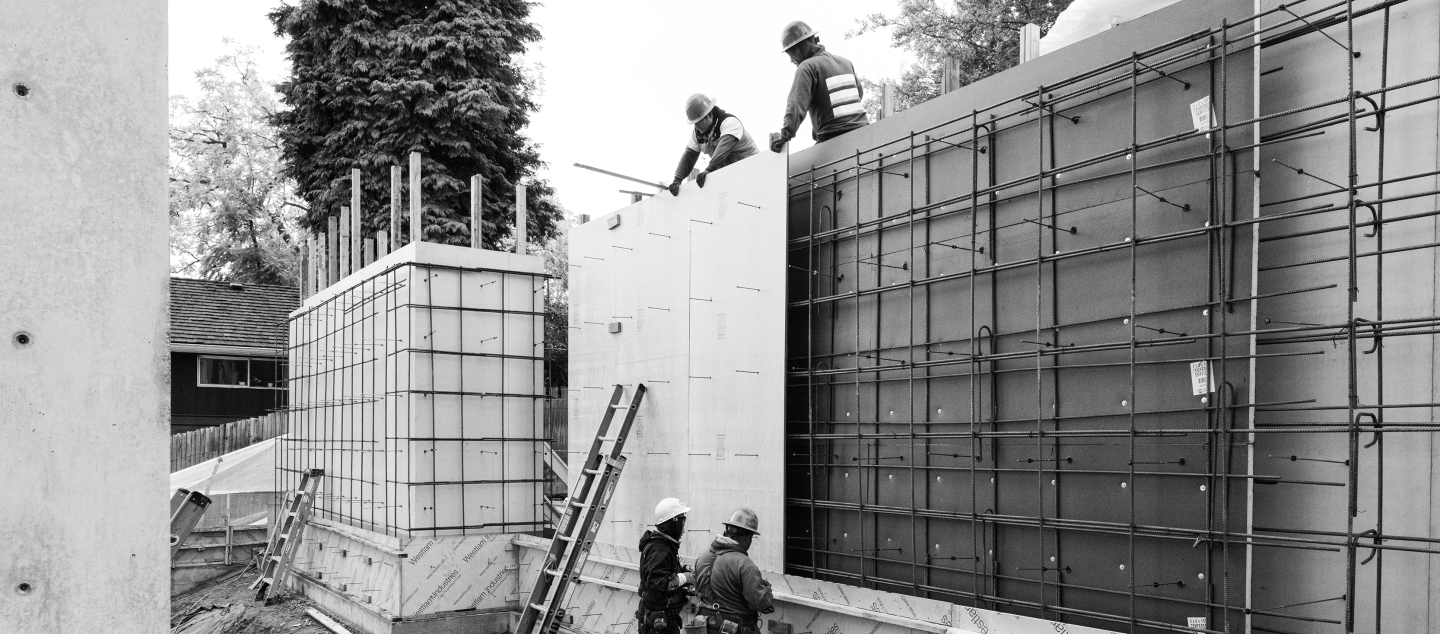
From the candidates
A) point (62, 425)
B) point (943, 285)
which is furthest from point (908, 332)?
point (62, 425)

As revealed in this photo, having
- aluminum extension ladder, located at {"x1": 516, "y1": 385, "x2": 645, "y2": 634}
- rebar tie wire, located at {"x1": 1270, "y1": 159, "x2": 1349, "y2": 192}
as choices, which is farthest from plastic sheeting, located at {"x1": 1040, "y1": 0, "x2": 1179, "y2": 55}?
aluminum extension ladder, located at {"x1": 516, "y1": 385, "x2": 645, "y2": 634}

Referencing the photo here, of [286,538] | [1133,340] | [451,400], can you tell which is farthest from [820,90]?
[286,538]

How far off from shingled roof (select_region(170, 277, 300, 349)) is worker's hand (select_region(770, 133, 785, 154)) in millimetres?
22119

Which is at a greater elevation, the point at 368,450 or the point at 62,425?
the point at 62,425

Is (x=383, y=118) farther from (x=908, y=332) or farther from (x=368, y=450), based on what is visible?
(x=908, y=332)

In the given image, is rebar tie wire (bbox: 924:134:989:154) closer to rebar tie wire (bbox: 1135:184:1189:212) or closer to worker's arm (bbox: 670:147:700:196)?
rebar tie wire (bbox: 1135:184:1189:212)

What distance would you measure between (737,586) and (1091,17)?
4.82 m

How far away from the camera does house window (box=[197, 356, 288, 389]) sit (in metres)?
28.2

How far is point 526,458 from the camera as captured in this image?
555 inches

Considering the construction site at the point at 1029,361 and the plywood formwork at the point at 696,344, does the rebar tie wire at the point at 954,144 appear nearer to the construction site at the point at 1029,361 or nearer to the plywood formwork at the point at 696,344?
the construction site at the point at 1029,361

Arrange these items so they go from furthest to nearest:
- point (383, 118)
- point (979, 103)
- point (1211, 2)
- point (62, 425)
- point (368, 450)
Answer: point (383, 118) → point (368, 450) → point (979, 103) → point (1211, 2) → point (62, 425)

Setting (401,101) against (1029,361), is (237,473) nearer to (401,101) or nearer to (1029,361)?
(401,101)

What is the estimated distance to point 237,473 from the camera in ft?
65.9

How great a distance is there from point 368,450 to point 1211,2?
12.2m
